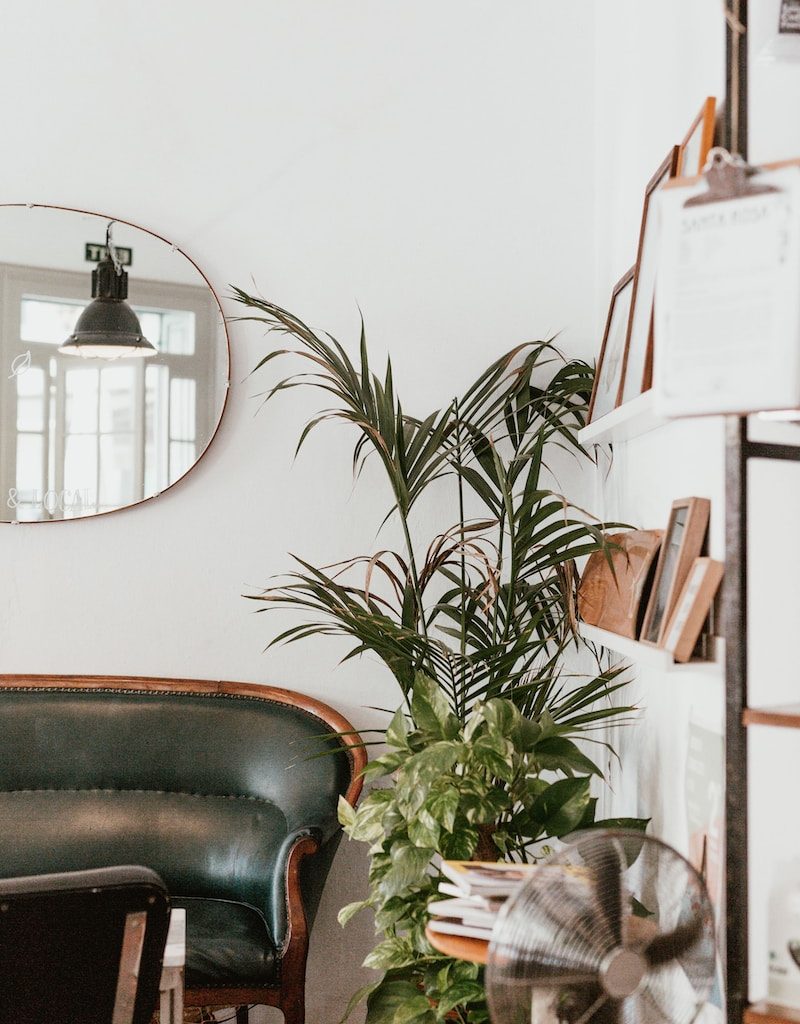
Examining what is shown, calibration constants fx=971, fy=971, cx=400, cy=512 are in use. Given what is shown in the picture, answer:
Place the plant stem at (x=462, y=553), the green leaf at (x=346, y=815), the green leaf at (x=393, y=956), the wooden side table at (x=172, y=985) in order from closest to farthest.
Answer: the wooden side table at (x=172, y=985)
the green leaf at (x=393, y=956)
the green leaf at (x=346, y=815)
the plant stem at (x=462, y=553)

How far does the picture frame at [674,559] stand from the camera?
183 centimetres

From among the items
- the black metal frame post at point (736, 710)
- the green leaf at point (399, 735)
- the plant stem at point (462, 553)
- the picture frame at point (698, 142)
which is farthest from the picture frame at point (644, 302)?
the green leaf at point (399, 735)

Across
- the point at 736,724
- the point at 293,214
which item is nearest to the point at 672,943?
the point at 736,724

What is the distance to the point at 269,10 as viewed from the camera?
295 centimetres

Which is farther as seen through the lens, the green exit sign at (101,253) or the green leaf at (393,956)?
the green exit sign at (101,253)

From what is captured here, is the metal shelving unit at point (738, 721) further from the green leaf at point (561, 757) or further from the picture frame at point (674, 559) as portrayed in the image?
the green leaf at point (561, 757)

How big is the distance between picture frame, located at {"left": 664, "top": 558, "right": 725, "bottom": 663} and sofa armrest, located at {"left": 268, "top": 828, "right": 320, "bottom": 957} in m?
1.12

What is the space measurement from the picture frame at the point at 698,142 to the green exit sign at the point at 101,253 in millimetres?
1622

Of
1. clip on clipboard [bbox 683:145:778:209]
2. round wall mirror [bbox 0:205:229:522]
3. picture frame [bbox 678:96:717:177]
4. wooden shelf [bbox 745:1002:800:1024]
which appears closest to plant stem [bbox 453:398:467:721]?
round wall mirror [bbox 0:205:229:522]

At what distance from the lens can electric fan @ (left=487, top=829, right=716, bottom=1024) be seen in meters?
1.29

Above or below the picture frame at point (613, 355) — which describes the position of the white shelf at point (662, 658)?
below

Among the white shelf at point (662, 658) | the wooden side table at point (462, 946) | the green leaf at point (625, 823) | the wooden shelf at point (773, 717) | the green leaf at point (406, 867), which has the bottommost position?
→ the wooden side table at point (462, 946)

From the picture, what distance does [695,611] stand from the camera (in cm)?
170

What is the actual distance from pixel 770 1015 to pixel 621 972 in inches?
9.9
